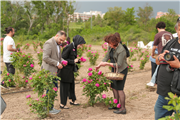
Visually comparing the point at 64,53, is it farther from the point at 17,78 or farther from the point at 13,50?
the point at 17,78

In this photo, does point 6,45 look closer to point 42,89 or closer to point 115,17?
point 42,89

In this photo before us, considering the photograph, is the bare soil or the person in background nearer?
the person in background

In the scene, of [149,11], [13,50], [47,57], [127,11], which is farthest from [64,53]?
[149,11]

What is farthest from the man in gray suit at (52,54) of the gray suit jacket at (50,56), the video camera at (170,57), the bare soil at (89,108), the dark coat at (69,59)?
the video camera at (170,57)

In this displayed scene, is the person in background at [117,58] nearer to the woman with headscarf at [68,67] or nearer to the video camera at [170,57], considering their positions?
the woman with headscarf at [68,67]

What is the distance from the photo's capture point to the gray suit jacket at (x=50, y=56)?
3.38 meters

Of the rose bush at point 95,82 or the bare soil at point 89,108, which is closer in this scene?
the bare soil at point 89,108

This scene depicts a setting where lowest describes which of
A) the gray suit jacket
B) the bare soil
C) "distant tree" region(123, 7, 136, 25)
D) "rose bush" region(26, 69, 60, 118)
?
the bare soil

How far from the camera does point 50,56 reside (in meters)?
3.49

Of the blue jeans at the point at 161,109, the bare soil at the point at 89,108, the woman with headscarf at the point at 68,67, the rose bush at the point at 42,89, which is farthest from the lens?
the woman with headscarf at the point at 68,67

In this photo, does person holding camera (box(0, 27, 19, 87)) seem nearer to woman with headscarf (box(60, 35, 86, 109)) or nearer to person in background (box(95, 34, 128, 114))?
woman with headscarf (box(60, 35, 86, 109))

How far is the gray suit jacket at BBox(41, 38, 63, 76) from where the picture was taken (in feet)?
11.1

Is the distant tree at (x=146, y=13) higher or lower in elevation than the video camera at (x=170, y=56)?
higher

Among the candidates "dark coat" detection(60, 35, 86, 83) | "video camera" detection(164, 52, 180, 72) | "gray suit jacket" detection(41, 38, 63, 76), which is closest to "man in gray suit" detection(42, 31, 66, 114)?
"gray suit jacket" detection(41, 38, 63, 76)
